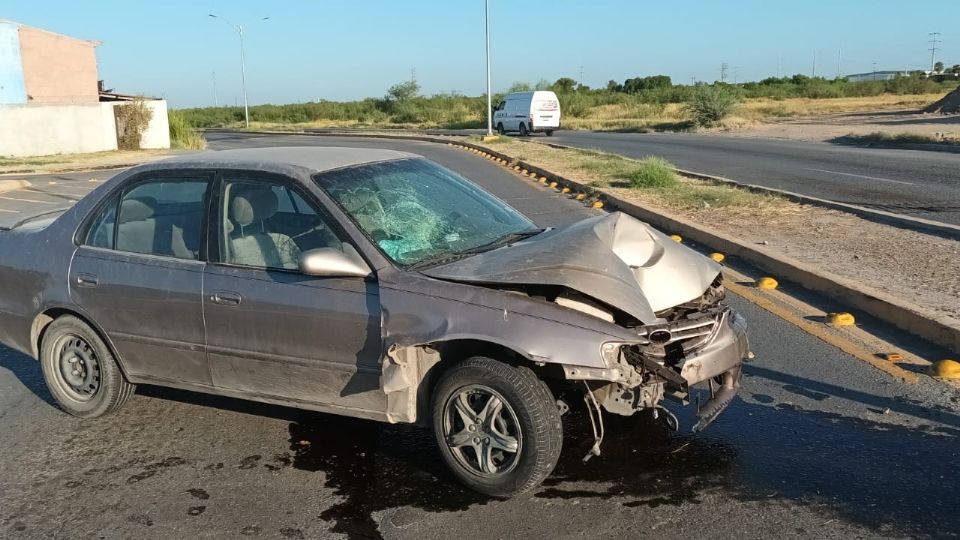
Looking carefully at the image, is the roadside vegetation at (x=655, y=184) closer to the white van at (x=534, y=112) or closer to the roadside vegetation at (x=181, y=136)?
the white van at (x=534, y=112)

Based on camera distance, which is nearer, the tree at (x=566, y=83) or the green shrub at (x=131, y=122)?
the green shrub at (x=131, y=122)

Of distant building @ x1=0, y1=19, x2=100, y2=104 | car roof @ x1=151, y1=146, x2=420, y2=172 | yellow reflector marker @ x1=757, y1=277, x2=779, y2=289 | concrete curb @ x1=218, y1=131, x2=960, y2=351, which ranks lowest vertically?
yellow reflector marker @ x1=757, y1=277, x2=779, y2=289

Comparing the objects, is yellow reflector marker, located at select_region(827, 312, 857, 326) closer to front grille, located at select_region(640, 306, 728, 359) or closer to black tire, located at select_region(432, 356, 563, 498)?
front grille, located at select_region(640, 306, 728, 359)

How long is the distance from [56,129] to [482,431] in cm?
3228

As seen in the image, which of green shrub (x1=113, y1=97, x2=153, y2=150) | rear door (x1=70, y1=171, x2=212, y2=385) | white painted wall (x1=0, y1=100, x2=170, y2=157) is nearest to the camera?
rear door (x1=70, y1=171, x2=212, y2=385)

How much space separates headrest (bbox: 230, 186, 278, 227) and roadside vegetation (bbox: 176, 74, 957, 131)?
4276cm

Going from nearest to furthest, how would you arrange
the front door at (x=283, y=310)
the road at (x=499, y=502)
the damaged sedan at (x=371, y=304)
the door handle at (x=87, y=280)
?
the road at (x=499, y=502) → the damaged sedan at (x=371, y=304) → the front door at (x=283, y=310) → the door handle at (x=87, y=280)

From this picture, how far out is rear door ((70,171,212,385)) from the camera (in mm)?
4504

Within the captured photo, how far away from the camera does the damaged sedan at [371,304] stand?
371 cm

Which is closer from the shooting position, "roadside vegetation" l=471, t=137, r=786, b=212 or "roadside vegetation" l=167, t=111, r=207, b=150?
"roadside vegetation" l=471, t=137, r=786, b=212

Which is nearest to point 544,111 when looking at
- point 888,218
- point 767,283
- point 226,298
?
point 888,218

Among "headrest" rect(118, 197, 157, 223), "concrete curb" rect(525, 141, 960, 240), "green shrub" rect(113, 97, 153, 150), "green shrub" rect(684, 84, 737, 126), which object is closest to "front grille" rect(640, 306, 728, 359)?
"headrest" rect(118, 197, 157, 223)

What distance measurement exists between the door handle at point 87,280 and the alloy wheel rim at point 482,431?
2279mm

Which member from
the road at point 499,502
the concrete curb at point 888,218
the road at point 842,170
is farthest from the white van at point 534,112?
the road at point 499,502
